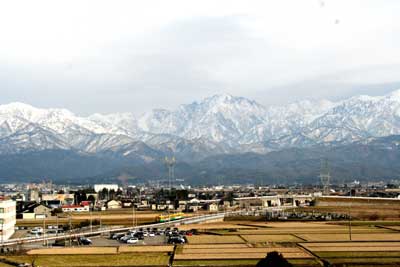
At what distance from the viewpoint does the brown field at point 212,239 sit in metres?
51.7

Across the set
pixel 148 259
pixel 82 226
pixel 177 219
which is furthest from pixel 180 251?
pixel 177 219

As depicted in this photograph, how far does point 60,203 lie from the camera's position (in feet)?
411

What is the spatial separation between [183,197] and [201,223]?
6920cm

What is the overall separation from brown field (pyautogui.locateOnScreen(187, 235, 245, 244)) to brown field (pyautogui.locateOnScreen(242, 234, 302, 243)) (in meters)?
0.91

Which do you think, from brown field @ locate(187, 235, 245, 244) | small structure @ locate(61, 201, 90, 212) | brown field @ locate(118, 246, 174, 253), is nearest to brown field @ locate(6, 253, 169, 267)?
brown field @ locate(118, 246, 174, 253)

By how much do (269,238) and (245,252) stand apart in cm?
1093

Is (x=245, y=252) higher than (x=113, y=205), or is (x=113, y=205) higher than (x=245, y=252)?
(x=113, y=205)

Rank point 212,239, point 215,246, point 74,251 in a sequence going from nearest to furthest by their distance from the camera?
1. point 74,251
2. point 215,246
3. point 212,239

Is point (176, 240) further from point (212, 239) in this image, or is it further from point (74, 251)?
point (74, 251)

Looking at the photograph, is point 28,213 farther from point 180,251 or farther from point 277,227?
point 180,251

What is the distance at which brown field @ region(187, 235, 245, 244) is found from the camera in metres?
51.7

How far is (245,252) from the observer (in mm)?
43219

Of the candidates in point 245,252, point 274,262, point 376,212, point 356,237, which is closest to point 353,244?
point 356,237

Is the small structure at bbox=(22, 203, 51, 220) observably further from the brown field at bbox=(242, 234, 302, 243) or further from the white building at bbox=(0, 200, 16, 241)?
the brown field at bbox=(242, 234, 302, 243)
